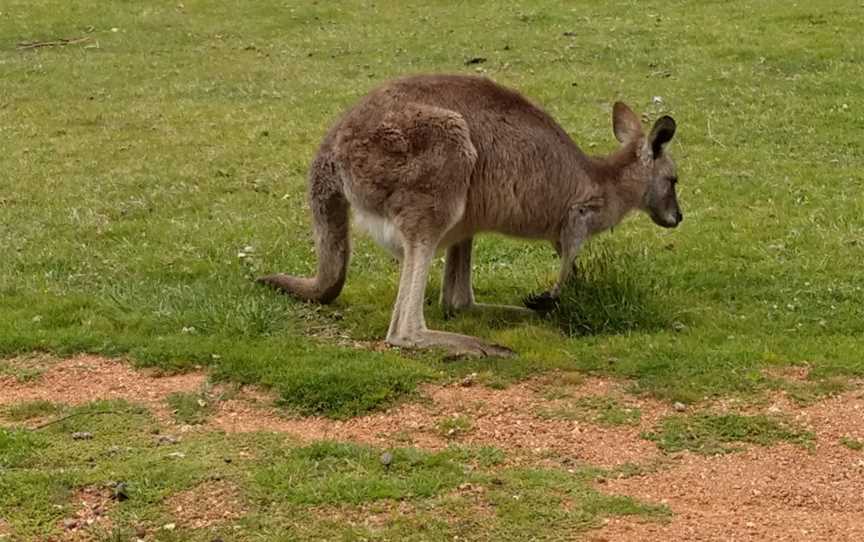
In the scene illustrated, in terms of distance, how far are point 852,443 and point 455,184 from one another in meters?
2.18

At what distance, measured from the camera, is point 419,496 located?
384cm

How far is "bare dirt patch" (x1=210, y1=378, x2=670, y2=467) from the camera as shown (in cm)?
433

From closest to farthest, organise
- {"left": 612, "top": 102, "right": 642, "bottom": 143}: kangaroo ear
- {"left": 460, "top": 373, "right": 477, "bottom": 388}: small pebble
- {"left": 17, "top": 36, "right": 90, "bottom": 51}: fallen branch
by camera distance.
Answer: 1. {"left": 460, "top": 373, "right": 477, "bottom": 388}: small pebble
2. {"left": 612, "top": 102, "right": 642, "bottom": 143}: kangaroo ear
3. {"left": 17, "top": 36, "right": 90, "bottom": 51}: fallen branch

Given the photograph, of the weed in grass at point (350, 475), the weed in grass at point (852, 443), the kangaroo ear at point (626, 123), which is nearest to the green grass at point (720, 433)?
the weed in grass at point (852, 443)

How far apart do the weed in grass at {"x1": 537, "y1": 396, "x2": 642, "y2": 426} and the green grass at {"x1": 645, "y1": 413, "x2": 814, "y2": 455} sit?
151mm

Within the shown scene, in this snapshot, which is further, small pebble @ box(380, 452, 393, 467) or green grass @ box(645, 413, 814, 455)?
green grass @ box(645, 413, 814, 455)

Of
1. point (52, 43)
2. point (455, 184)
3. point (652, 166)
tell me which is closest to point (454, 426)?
point (455, 184)

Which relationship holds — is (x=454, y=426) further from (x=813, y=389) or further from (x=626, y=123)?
(x=626, y=123)

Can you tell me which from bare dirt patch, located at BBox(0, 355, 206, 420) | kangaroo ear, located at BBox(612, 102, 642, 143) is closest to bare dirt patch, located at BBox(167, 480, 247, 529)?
→ bare dirt patch, located at BBox(0, 355, 206, 420)

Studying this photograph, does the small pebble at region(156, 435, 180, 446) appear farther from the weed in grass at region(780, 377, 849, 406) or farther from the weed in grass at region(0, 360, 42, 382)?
the weed in grass at region(780, 377, 849, 406)

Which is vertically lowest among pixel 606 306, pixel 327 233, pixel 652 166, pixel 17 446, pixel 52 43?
pixel 17 446

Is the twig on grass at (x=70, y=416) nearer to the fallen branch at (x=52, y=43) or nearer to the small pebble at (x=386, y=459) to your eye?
the small pebble at (x=386, y=459)

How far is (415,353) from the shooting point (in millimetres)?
5430

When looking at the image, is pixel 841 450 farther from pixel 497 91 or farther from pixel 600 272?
pixel 497 91
